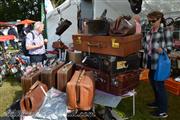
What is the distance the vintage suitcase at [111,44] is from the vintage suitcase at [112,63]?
72mm

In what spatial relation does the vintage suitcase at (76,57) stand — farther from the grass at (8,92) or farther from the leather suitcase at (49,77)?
the grass at (8,92)

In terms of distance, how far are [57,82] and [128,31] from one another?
1.03 metres

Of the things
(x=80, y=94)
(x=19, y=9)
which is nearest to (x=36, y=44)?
(x=80, y=94)

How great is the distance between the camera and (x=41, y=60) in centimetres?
604

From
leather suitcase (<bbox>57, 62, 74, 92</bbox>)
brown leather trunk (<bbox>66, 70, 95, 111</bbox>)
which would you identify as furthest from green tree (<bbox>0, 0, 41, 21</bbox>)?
brown leather trunk (<bbox>66, 70, 95, 111</bbox>)

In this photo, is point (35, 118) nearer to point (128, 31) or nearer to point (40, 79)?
point (40, 79)

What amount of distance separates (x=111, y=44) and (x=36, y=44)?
2.41m

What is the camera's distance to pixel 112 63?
12.7 feet

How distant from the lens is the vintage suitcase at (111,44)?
12.3ft

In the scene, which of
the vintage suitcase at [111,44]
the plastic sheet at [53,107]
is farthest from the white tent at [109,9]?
the plastic sheet at [53,107]

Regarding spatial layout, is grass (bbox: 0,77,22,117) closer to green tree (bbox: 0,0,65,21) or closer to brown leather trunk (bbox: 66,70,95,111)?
brown leather trunk (bbox: 66,70,95,111)

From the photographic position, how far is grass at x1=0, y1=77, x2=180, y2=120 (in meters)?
4.91

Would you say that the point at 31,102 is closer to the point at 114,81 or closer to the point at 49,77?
the point at 49,77

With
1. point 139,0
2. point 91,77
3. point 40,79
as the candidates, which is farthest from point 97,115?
point 139,0
